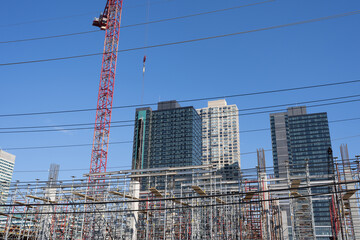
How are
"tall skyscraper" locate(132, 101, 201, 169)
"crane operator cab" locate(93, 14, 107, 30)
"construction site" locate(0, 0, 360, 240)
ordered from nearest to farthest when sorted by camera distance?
1. "construction site" locate(0, 0, 360, 240)
2. "crane operator cab" locate(93, 14, 107, 30)
3. "tall skyscraper" locate(132, 101, 201, 169)

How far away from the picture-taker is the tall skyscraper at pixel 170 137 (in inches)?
6786

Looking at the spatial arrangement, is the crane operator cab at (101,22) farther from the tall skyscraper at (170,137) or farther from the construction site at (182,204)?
the tall skyscraper at (170,137)

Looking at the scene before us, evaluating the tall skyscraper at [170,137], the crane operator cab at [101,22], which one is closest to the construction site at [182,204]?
the crane operator cab at [101,22]

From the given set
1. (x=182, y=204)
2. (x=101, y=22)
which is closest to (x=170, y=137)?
(x=101, y=22)

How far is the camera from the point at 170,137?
175500 millimetres

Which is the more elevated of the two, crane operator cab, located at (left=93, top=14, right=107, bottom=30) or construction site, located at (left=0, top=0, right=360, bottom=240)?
crane operator cab, located at (left=93, top=14, right=107, bottom=30)

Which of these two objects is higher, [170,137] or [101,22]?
[170,137]

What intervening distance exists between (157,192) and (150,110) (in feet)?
509

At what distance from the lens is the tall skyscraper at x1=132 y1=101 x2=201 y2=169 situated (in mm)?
172375

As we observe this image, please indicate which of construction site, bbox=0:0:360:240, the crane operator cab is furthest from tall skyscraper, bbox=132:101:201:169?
construction site, bbox=0:0:360:240

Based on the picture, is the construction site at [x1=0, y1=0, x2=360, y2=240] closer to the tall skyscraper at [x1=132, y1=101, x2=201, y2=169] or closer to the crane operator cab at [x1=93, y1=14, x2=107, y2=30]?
the crane operator cab at [x1=93, y1=14, x2=107, y2=30]

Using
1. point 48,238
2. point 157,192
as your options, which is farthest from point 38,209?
point 157,192

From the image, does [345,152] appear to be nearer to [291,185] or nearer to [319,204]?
[291,185]

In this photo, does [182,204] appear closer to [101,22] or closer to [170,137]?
[101,22]
